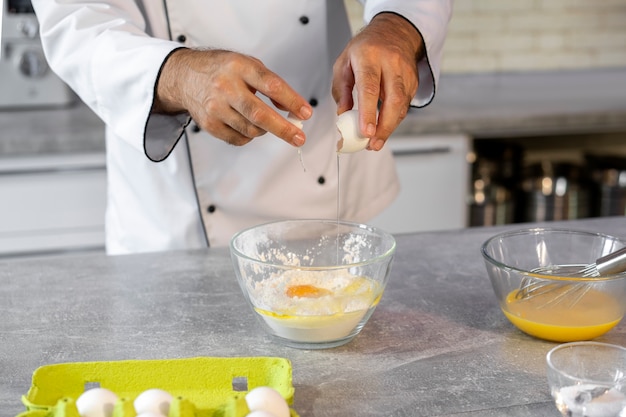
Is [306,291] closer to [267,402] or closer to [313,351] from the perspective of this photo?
[313,351]

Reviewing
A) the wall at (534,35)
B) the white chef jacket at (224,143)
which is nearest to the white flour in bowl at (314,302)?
the white chef jacket at (224,143)

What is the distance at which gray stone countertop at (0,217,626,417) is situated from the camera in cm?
90

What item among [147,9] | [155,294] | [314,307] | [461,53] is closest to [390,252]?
[314,307]

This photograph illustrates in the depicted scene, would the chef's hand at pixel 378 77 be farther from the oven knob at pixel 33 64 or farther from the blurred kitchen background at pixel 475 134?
the oven knob at pixel 33 64

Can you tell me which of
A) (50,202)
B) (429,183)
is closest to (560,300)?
(429,183)

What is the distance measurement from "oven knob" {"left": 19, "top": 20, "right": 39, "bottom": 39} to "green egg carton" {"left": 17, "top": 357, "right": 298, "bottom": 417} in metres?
1.79

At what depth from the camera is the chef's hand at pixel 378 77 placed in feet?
3.63

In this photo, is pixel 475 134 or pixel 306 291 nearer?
pixel 306 291

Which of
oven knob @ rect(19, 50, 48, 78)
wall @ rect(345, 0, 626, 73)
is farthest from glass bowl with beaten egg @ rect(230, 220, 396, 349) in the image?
wall @ rect(345, 0, 626, 73)

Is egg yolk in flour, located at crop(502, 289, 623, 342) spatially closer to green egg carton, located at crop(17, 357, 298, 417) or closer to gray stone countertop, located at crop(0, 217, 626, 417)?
gray stone countertop, located at crop(0, 217, 626, 417)

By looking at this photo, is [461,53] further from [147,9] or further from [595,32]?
[147,9]

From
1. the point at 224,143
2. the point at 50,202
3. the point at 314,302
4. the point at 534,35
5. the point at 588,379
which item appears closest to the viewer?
the point at 588,379

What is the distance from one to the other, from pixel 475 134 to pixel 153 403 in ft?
6.02

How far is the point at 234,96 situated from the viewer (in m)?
1.05
